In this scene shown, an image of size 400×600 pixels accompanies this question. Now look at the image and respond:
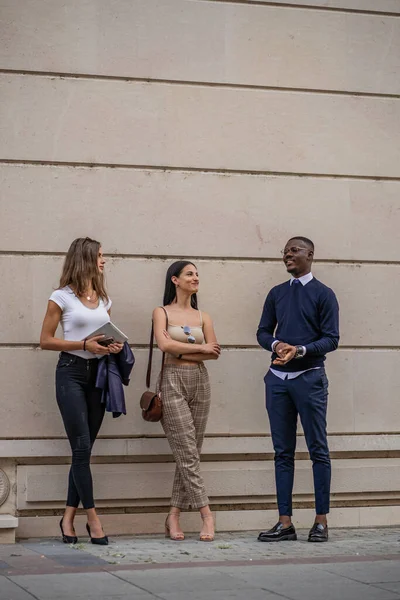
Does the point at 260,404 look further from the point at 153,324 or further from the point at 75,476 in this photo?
the point at 75,476

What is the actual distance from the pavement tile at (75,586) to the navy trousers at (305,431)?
2029 millimetres

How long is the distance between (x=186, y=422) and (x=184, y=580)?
1929mm

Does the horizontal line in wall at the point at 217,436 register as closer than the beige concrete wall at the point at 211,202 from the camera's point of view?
Yes

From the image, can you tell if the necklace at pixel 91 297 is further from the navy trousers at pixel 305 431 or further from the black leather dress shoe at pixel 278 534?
the black leather dress shoe at pixel 278 534

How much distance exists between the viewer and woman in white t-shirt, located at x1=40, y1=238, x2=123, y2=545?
24.1ft

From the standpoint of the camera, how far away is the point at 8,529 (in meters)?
7.53

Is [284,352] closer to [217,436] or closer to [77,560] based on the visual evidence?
[217,436]

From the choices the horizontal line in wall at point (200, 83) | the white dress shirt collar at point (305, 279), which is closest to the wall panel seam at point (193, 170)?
the horizontal line in wall at point (200, 83)

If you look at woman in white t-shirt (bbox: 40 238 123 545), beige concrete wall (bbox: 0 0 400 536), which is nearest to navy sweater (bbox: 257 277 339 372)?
beige concrete wall (bbox: 0 0 400 536)

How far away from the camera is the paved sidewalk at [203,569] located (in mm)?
5523

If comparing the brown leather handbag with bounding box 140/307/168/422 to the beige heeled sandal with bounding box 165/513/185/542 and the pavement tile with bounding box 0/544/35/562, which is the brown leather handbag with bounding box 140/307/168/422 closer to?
the beige heeled sandal with bounding box 165/513/185/542

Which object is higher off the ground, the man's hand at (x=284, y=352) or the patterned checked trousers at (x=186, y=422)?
the man's hand at (x=284, y=352)

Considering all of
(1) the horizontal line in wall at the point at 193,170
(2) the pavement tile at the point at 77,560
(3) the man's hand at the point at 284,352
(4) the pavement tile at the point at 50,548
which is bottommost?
(2) the pavement tile at the point at 77,560

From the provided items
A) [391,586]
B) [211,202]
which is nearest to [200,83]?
[211,202]
